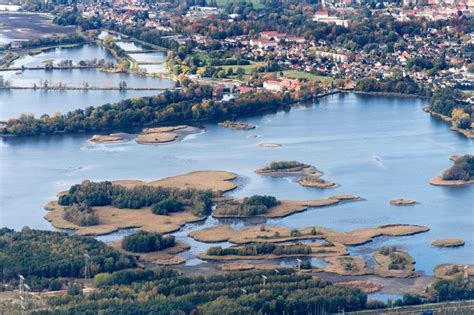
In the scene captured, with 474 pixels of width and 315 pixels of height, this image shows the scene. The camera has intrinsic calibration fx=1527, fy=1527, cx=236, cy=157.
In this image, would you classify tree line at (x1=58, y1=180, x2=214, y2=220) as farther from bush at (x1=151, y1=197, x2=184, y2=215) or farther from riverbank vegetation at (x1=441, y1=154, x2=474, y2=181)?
riverbank vegetation at (x1=441, y1=154, x2=474, y2=181)

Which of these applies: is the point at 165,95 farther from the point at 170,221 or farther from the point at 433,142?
the point at 170,221

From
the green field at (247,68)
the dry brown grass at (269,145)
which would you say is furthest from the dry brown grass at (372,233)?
the green field at (247,68)

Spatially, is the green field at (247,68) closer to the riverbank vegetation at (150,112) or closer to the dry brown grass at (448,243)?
the riverbank vegetation at (150,112)

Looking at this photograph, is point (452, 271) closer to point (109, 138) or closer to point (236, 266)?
point (236, 266)

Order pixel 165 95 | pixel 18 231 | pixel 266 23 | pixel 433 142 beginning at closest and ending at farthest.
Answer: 1. pixel 18 231
2. pixel 433 142
3. pixel 165 95
4. pixel 266 23

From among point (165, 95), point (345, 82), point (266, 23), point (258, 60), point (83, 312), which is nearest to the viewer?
point (83, 312)

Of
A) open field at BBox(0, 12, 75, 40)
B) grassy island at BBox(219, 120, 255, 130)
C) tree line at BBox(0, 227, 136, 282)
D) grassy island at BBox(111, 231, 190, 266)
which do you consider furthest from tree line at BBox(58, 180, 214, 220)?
open field at BBox(0, 12, 75, 40)

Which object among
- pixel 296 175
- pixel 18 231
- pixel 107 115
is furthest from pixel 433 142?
pixel 18 231
